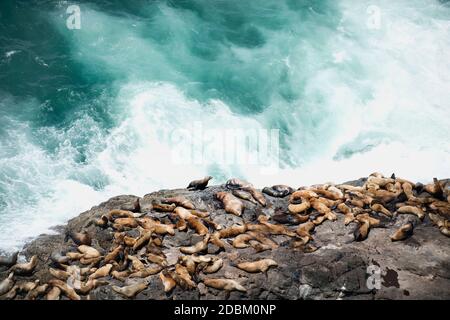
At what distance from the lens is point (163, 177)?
11.7 metres

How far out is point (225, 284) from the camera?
16.3ft

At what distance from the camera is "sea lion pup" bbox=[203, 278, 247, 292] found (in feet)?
16.3

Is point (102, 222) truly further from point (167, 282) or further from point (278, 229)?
point (278, 229)

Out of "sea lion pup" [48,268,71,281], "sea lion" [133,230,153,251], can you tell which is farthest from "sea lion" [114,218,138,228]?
"sea lion pup" [48,268,71,281]

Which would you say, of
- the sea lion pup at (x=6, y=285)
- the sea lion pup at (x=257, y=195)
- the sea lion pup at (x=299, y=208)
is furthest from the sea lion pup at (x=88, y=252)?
the sea lion pup at (x=299, y=208)

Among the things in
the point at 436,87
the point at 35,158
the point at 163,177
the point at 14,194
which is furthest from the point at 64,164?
the point at 436,87

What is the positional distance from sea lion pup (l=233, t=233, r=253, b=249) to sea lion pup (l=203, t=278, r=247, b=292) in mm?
771

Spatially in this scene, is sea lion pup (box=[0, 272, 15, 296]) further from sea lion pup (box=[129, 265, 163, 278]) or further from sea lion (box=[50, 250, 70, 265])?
sea lion pup (box=[129, 265, 163, 278])

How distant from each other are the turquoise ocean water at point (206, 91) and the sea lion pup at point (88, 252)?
307 cm

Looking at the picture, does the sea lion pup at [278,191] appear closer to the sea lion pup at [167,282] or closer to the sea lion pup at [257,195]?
the sea lion pup at [257,195]

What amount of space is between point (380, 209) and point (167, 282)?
366 cm

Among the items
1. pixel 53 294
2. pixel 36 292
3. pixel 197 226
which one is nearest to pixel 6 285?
pixel 36 292

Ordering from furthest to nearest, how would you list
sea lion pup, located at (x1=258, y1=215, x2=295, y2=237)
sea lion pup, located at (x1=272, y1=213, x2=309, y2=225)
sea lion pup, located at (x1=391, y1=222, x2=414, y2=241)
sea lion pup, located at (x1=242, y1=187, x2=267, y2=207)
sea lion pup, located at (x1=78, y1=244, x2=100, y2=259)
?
1. sea lion pup, located at (x1=242, y1=187, x2=267, y2=207)
2. sea lion pup, located at (x1=272, y1=213, x2=309, y2=225)
3. sea lion pup, located at (x1=258, y1=215, x2=295, y2=237)
4. sea lion pup, located at (x1=391, y1=222, x2=414, y2=241)
5. sea lion pup, located at (x1=78, y1=244, x2=100, y2=259)

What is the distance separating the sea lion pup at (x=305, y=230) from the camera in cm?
579
